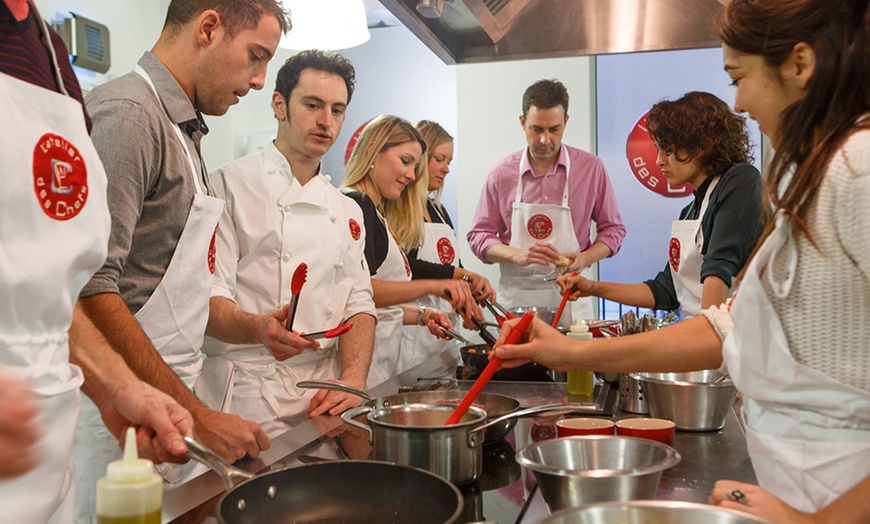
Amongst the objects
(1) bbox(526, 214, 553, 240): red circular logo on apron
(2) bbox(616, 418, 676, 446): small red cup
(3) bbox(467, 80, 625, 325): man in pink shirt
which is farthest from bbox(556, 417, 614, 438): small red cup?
(1) bbox(526, 214, 553, 240): red circular logo on apron

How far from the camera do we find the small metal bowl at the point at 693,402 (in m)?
1.51

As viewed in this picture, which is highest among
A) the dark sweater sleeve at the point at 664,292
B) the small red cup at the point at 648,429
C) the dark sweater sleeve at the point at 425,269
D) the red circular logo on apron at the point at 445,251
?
the red circular logo on apron at the point at 445,251

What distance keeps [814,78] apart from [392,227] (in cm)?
242

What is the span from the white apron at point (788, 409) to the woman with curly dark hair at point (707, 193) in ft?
4.14

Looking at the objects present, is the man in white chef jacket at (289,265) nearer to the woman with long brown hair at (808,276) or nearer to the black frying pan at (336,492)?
the black frying pan at (336,492)

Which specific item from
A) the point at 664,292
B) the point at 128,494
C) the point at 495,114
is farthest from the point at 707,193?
the point at 495,114

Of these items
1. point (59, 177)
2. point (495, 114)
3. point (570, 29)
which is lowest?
point (59, 177)

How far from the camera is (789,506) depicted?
2.94 ft

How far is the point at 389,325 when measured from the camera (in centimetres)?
288

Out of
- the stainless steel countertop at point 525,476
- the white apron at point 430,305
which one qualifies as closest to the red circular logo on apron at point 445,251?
the white apron at point 430,305

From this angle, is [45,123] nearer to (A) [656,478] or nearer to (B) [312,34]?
(A) [656,478]

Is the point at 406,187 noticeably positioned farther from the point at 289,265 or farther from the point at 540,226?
the point at 289,265

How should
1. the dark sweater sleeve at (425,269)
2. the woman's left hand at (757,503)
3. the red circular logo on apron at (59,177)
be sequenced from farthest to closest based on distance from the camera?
the dark sweater sleeve at (425,269), the red circular logo on apron at (59,177), the woman's left hand at (757,503)

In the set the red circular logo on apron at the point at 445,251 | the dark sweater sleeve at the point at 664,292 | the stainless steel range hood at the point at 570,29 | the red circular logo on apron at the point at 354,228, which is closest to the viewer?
the red circular logo on apron at the point at 354,228
